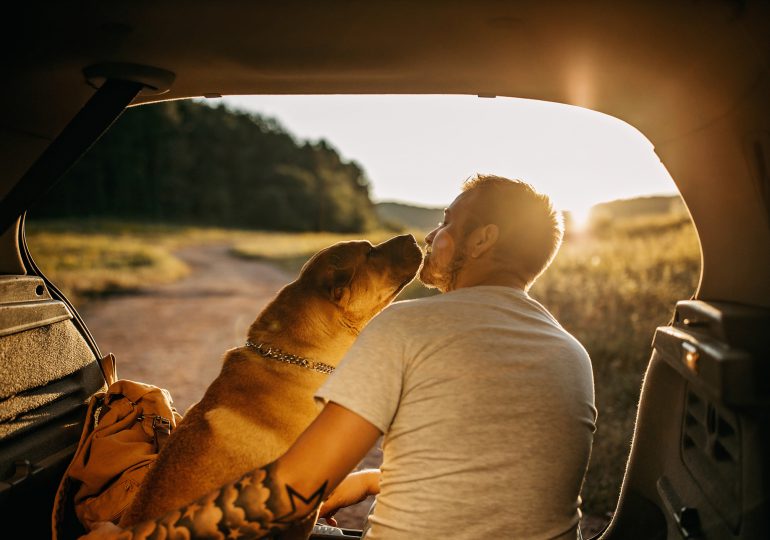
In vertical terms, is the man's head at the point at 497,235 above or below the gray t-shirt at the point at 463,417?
above

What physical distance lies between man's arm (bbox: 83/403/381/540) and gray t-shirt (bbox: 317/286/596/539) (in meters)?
0.06

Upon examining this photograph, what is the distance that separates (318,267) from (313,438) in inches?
50.9

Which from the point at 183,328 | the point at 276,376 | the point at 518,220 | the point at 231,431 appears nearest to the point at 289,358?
the point at 276,376

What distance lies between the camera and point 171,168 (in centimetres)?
5525

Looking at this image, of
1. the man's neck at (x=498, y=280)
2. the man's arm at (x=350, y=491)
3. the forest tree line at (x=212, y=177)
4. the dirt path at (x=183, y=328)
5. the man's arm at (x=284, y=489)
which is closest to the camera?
the man's arm at (x=284, y=489)

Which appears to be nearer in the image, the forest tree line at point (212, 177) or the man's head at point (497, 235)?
the man's head at point (497, 235)

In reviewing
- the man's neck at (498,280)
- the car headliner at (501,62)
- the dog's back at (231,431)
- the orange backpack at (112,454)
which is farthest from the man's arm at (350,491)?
the car headliner at (501,62)

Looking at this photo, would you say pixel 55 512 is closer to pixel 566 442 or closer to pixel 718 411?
pixel 566 442

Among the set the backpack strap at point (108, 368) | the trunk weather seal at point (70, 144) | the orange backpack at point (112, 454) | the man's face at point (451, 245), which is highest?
the trunk weather seal at point (70, 144)

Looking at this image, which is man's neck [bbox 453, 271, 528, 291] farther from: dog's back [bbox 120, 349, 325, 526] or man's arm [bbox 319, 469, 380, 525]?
man's arm [bbox 319, 469, 380, 525]

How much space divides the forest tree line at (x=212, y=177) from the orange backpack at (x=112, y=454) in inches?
1761

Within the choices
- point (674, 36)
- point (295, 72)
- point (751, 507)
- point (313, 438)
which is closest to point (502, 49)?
point (674, 36)

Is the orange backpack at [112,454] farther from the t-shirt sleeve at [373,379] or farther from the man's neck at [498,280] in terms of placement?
the man's neck at [498,280]

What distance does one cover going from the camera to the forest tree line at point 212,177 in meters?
48.0
